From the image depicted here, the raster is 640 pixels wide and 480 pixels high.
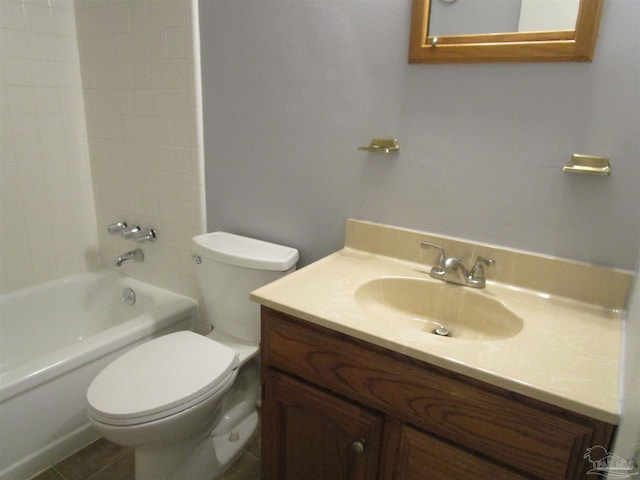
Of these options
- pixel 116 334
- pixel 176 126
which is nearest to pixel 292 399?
pixel 116 334

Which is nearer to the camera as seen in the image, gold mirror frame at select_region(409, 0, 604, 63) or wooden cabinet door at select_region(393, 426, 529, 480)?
wooden cabinet door at select_region(393, 426, 529, 480)

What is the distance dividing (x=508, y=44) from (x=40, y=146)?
79.1 inches

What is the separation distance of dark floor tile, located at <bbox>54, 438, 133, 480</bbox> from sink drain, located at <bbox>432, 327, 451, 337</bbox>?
1319 mm

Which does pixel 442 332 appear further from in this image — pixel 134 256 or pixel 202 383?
pixel 134 256

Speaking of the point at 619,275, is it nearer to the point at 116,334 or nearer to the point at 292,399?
the point at 292,399

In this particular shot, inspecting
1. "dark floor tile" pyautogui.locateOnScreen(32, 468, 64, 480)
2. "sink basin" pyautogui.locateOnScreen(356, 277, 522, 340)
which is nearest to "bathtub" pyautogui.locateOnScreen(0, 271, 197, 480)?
"dark floor tile" pyautogui.locateOnScreen(32, 468, 64, 480)

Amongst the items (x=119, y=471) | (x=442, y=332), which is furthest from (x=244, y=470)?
(x=442, y=332)

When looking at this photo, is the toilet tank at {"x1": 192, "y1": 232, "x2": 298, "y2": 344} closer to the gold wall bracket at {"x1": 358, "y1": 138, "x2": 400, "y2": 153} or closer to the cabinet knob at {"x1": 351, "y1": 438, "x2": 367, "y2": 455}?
the gold wall bracket at {"x1": 358, "y1": 138, "x2": 400, "y2": 153}

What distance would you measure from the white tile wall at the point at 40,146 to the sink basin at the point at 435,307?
5.57 feet

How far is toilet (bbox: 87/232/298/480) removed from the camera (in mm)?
1181

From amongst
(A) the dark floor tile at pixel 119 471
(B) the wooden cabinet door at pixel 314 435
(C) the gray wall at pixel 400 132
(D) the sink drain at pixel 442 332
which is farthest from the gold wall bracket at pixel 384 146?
A: (A) the dark floor tile at pixel 119 471

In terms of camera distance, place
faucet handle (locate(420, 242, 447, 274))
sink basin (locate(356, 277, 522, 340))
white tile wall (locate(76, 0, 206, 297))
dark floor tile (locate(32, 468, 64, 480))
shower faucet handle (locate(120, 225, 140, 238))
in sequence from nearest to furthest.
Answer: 1. sink basin (locate(356, 277, 522, 340))
2. faucet handle (locate(420, 242, 447, 274))
3. dark floor tile (locate(32, 468, 64, 480))
4. white tile wall (locate(76, 0, 206, 297))
5. shower faucet handle (locate(120, 225, 140, 238))

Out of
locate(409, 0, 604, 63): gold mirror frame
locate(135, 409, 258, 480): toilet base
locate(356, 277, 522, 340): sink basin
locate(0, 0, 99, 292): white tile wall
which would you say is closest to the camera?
locate(409, 0, 604, 63): gold mirror frame

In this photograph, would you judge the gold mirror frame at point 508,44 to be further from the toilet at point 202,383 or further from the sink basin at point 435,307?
the toilet at point 202,383
